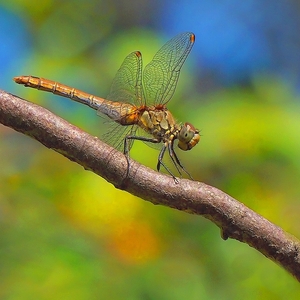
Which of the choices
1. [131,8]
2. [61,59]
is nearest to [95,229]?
[61,59]

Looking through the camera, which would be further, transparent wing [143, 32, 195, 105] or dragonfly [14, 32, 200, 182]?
transparent wing [143, 32, 195, 105]

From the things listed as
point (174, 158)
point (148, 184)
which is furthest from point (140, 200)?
point (148, 184)

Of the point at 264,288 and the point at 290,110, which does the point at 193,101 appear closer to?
the point at 290,110

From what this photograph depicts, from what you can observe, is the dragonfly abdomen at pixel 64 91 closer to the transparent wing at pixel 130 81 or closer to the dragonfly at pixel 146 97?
the dragonfly at pixel 146 97

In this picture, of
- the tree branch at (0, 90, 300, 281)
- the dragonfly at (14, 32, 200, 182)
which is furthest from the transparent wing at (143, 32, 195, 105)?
the tree branch at (0, 90, 300, 281)

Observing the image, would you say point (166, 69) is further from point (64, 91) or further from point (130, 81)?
point (64, 91)

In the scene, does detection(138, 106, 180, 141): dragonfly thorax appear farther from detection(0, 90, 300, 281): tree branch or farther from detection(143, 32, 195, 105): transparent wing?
detection(0, 90, 300, 281): tree branch
